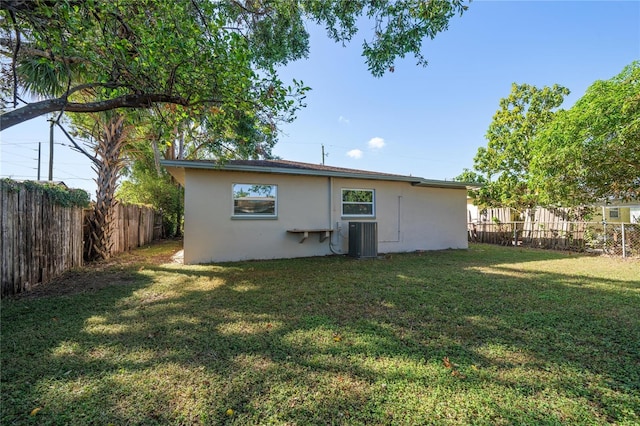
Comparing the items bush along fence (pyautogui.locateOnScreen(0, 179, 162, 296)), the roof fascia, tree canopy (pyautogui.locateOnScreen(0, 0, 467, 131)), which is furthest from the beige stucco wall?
tree canopy (pyautogui.locateOnScreen(0, 0, 467, 131))

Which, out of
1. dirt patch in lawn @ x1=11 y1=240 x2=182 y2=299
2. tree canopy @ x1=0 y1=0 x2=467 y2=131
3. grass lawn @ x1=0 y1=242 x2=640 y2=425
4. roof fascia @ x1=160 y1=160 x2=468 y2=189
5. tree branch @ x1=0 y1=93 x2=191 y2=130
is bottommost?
grass lawn @ x1=0 y1=242 x2=640 y2=425

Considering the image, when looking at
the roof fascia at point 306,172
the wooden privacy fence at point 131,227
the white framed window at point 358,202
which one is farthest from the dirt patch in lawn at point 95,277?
the white framed window at point 358,202

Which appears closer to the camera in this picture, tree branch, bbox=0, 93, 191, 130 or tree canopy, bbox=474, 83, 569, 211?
tree branch, bbox=0, 93, 191, 130

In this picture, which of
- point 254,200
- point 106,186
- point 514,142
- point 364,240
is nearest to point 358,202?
point 364,240

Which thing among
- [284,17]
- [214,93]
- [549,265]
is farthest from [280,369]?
[549,265]

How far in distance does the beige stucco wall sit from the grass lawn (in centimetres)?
258

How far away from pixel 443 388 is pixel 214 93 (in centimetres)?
485

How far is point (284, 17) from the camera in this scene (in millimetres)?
5812

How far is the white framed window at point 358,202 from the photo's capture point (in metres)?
9.07

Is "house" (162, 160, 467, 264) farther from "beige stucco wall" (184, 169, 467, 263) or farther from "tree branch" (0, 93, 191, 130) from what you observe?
"tree branch" (0, 93, 191, 130)

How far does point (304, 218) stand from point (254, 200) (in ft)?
5.23

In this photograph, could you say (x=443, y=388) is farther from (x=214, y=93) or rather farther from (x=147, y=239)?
(x=147, y=239)

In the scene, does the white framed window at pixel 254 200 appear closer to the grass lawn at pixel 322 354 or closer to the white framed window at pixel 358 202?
the white framed window at pixel 358 202

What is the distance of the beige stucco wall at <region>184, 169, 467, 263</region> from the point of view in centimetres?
745
